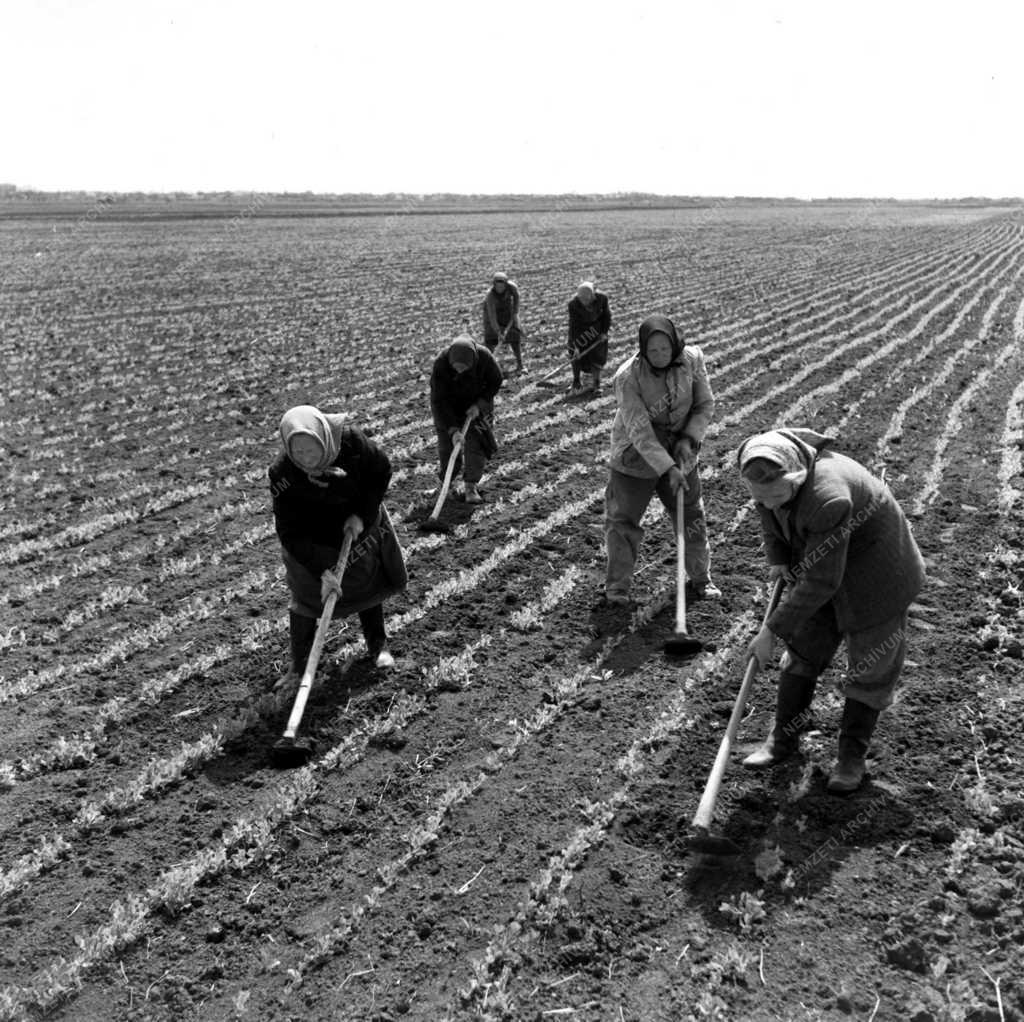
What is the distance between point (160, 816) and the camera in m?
4.59

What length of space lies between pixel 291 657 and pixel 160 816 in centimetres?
155

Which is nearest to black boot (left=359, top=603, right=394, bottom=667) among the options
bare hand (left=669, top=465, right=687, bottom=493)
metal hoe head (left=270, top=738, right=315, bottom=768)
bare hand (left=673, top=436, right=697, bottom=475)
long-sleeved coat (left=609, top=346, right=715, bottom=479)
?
metal hoe head (left=270, top=738, right=315, bottom=768)

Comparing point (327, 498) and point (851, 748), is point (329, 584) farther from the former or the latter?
point (851, 748)

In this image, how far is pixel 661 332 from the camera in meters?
5.74

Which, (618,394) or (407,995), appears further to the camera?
(618,394)

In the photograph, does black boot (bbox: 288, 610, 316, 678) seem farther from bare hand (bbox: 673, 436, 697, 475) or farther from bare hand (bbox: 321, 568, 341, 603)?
bare hand (bbox: 673, 436, 697, 475)

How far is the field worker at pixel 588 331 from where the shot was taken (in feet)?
42.3

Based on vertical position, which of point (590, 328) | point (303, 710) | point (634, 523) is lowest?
point (303, 710)

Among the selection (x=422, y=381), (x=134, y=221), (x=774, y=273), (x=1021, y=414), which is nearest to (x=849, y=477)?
(x=1021, y=414)

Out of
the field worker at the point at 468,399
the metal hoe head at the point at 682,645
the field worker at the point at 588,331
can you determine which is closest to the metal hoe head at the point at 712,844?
the metal hoe head at the point at 682,645

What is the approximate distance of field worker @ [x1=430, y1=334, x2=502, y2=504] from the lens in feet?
27.8

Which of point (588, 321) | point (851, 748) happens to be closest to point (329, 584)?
point (851, 748)

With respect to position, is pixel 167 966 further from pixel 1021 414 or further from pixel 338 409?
pixel 1021 414

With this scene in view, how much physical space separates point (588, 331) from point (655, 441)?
7341 millimetres
